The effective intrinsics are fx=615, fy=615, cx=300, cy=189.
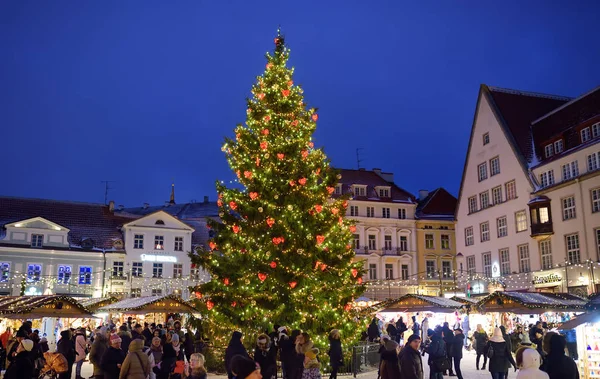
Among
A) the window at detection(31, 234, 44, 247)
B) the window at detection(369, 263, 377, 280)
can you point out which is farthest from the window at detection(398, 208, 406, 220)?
the window at detection(31, 234, 44, 247)

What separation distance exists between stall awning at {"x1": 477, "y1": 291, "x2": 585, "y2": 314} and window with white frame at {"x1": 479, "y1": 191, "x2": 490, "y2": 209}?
16.6 meters

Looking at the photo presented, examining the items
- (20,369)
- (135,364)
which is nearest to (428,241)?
(135,364)

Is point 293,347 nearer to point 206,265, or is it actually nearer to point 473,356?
point 206,265

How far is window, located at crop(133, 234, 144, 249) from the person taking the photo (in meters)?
52.4

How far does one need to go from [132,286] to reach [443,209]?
31.3m

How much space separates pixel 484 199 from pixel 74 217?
34495mm

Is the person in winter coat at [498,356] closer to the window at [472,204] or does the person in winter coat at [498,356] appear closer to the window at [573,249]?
the window at [573,249]

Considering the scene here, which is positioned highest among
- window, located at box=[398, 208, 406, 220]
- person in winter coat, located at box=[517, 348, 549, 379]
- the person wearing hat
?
window, located at box=[398, 208, 406, 220]

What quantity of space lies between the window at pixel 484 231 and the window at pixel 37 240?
34.3m

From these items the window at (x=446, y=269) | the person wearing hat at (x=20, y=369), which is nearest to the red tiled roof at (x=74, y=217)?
the window at (x=446, y=269)

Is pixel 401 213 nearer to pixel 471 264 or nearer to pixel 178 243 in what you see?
pixel 471 264

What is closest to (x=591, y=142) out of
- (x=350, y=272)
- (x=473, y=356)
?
(x=473, y=356)

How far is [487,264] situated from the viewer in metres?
44.1

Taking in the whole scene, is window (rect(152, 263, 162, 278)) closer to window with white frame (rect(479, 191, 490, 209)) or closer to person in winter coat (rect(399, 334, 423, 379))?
window with white frame (rect(479, 191, 490, 209))
